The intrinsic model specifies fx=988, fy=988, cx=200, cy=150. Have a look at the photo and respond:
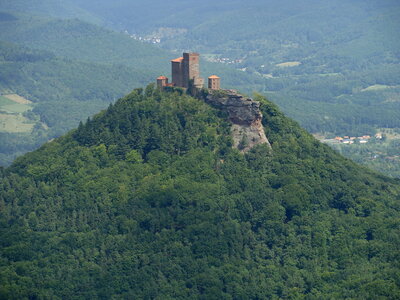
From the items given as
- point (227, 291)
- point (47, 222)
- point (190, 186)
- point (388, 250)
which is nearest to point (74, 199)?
point (47, 222)

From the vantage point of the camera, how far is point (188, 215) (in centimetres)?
8706

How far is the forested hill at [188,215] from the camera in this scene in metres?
80.7

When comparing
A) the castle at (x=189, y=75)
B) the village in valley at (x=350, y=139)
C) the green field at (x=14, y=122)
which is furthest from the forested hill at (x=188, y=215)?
the green field at (x=14, y=122)

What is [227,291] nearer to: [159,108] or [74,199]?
[74,199]

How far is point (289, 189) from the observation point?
9088cm

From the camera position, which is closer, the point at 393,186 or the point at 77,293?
the point at 77,293

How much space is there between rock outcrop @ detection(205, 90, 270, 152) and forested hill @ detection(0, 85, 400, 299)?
911 millimetres

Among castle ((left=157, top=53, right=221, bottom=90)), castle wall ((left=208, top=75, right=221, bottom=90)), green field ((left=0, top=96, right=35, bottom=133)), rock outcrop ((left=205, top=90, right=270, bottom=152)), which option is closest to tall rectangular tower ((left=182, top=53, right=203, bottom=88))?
castle ((left=157, top=53, right=221, bottom=90))

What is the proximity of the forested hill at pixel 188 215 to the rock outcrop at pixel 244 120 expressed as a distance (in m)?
0.91

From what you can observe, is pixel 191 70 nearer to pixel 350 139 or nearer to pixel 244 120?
pixel 244 120

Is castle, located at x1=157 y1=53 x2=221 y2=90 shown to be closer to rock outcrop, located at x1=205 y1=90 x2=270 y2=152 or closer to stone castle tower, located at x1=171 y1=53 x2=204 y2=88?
stone castle tower, located at x1=171 y1=53 x2=204 y2=88

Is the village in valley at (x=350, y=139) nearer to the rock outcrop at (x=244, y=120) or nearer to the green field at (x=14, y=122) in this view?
the green field at (x=14, y=122)

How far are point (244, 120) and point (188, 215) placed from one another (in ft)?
45.1

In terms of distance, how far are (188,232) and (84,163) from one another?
15.0 metres
